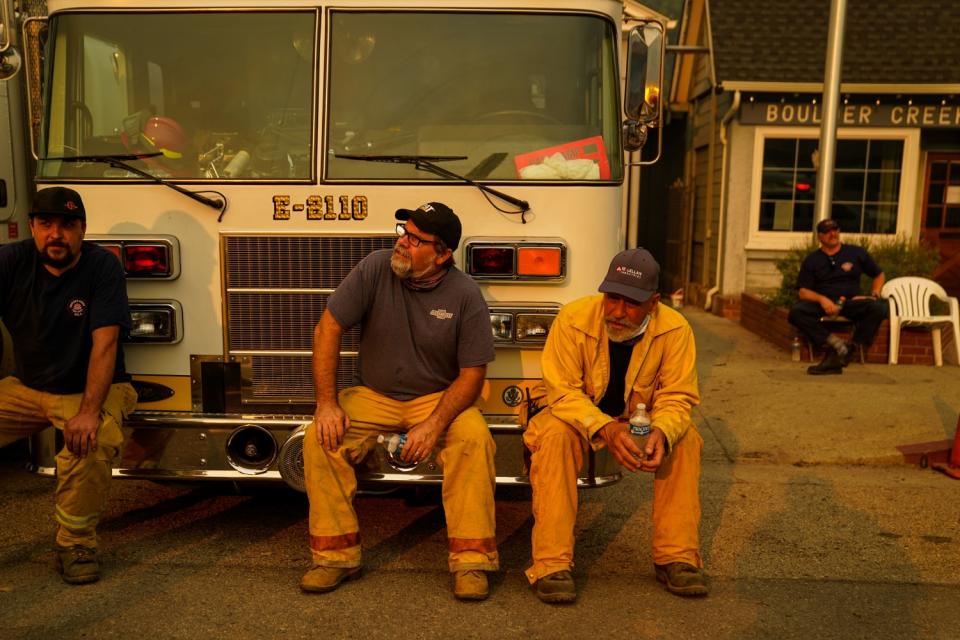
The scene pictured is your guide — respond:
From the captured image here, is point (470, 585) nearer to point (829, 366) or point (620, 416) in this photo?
point (620, 416)

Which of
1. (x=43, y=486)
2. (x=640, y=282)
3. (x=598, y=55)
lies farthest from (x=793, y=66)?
(x=43, y=486)

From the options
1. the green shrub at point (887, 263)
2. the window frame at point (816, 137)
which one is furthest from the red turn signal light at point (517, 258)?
the window frame at point (816, 137)

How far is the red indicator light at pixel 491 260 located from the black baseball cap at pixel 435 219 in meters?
0.33

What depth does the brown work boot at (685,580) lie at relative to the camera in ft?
12.4

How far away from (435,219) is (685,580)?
180 centimetres

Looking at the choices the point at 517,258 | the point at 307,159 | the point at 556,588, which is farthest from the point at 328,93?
the point at 556,588

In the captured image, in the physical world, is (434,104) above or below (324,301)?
above

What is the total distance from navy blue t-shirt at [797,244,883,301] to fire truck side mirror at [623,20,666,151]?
5.02m

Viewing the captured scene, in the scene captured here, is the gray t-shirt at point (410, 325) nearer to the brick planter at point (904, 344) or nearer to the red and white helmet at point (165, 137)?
the red and white helmet at point (165, 137)

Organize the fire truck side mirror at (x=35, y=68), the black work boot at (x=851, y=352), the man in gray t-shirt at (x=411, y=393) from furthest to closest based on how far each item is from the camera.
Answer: the black work boot at (x=851, y=352), the fire truck side mirror at (x=35, y=68), the man in gray t-shirt at (x=411, y=393)

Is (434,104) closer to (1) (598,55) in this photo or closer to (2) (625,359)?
(1) (598,55)

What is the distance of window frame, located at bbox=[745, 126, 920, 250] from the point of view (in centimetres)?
1220

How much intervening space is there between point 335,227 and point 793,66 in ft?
31.2

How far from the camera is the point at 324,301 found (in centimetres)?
414
